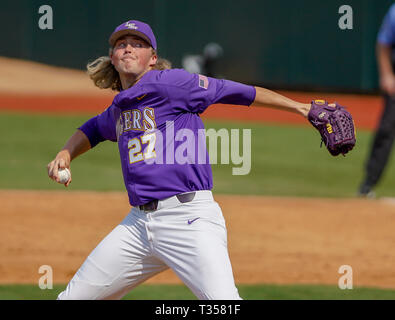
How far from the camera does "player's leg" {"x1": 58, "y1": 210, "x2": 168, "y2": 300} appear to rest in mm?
4172

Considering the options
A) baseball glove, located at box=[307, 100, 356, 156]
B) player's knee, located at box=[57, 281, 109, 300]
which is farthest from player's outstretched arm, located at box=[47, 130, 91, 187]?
baseball glove, located at box=[307, 100, 356, 156]

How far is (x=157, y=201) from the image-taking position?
13.6 feet

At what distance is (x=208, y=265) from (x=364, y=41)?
1826cm

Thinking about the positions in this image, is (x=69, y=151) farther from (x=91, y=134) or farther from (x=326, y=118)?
(x=326, y=118)

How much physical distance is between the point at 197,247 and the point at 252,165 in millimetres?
9105

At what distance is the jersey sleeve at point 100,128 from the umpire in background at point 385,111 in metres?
5.55

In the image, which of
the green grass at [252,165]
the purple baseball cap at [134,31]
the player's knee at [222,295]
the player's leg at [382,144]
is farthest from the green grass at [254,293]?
the green grass at [252,165]

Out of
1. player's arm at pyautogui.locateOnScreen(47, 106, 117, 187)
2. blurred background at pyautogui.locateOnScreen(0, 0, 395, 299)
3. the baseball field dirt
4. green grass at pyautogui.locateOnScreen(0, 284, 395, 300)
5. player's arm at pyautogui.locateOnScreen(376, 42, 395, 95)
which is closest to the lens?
player's arm at pyautogui.locateOnScreen(47, 106, 117, 187)

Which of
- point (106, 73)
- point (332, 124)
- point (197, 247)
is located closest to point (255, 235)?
point (106, 73)

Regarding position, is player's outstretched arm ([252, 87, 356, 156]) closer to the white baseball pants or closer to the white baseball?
the white baseball pants

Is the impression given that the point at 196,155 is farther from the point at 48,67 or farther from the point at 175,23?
the point at 48,67

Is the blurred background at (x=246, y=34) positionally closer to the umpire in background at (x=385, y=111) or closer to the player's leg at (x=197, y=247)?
the umpire in background at (x=385, y=111)

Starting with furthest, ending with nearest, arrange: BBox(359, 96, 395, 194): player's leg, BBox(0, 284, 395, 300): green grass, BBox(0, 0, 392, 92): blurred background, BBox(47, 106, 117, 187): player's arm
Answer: BBox(0, 0, 392, 92): blurred background < BBox(359, 96, 395, 194): player's leg < BBox(0, 284, 395, 300): green grass < BBox(47, 106, 117, 187): player's arm

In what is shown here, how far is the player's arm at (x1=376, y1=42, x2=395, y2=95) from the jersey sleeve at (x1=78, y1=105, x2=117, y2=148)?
5.51 m
